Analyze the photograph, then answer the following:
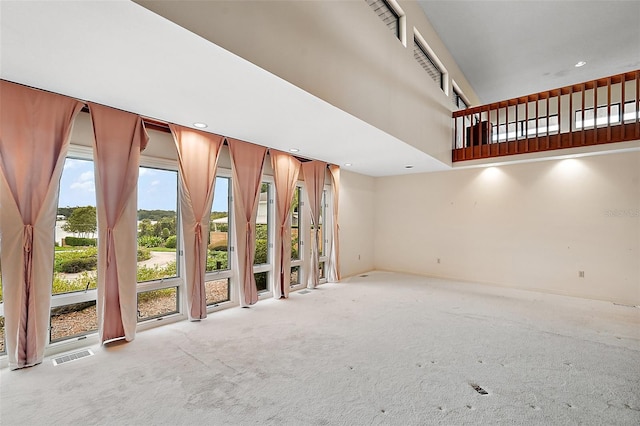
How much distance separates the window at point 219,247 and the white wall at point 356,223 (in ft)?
8.81

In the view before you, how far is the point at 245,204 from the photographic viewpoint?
170 inches

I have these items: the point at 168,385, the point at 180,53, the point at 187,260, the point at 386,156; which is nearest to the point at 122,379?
the point at 168,385

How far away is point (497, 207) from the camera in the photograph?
5789mm

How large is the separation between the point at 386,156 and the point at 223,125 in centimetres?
285

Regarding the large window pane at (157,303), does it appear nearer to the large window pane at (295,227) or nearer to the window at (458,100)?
the large window pane at (295,227)

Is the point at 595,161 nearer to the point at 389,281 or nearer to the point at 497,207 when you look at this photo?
the point at 497,207

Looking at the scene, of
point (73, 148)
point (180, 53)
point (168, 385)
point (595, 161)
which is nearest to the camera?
point (180, 53)

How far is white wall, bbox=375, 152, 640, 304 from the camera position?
4.70 m

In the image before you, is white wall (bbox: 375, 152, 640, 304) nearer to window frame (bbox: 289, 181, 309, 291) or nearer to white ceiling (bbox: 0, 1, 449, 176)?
window frame (bbox: 289, 181, 309, 291)

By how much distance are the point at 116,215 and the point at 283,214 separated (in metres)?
2.45

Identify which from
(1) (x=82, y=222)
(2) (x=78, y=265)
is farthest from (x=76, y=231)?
(2) (x=78, y=265)

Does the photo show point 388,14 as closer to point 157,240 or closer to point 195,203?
point 195,203

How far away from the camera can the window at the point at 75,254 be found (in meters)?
2.96

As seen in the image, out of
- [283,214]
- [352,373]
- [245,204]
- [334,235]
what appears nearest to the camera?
[352,373]
